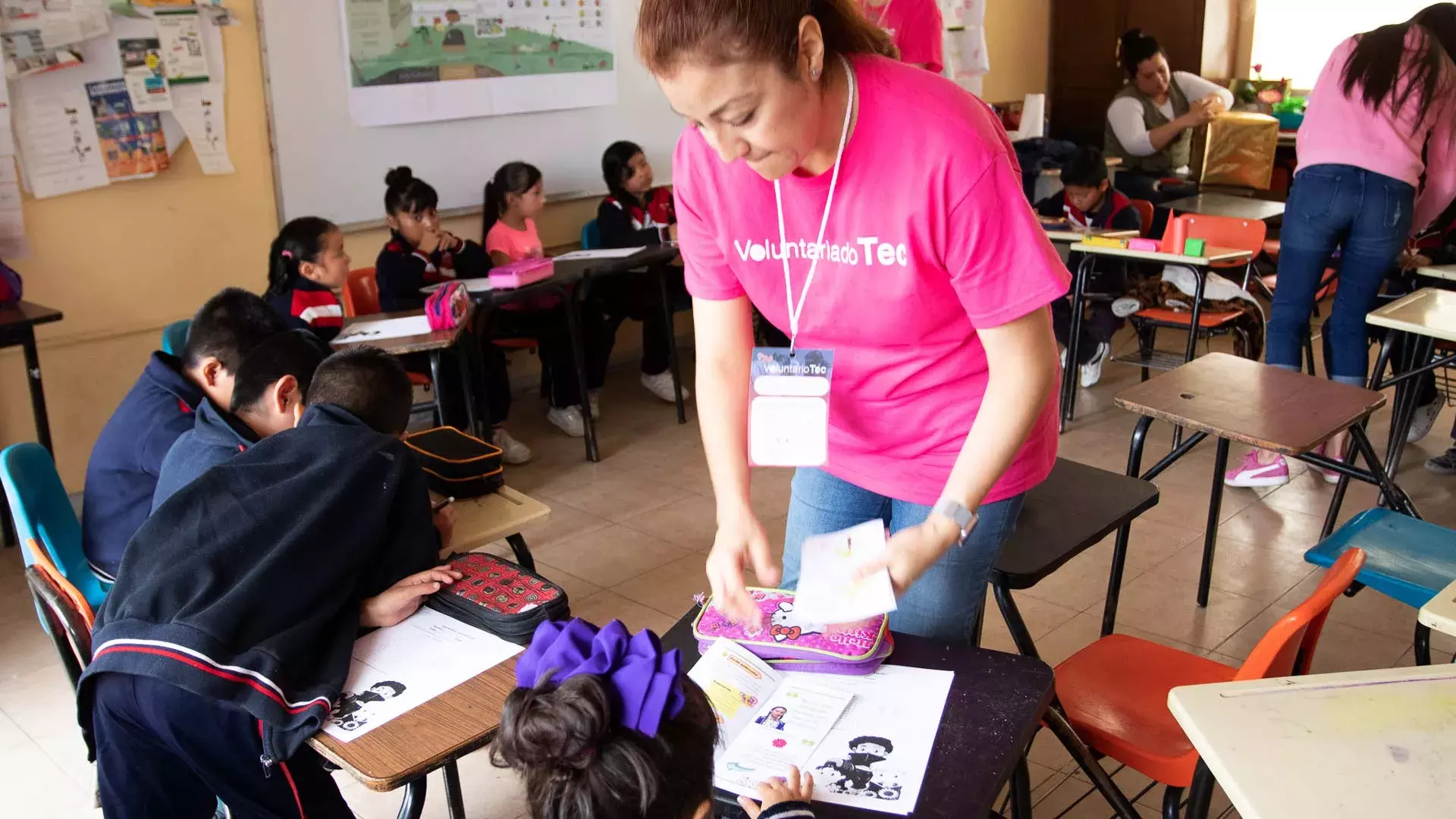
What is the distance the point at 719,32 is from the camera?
1.10 meters

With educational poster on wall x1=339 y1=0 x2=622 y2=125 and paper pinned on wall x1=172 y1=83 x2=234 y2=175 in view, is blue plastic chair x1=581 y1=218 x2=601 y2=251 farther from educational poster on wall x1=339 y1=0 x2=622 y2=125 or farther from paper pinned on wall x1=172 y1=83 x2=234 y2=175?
paper pinned on wall x1=172 y1=83 x2=234 y2=175

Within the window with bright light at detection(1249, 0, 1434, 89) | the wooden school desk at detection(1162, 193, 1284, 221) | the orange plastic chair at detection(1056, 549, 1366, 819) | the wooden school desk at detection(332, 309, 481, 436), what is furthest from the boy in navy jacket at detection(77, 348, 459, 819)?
the window with bright light at detection(1249, 0, 1434, 89)

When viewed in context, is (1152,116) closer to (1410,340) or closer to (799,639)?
(1410,340)

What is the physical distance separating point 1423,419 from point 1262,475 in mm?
859

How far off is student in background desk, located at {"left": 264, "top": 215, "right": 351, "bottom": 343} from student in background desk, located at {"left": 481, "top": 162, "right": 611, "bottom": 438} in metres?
0.86

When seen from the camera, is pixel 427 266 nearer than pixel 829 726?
No

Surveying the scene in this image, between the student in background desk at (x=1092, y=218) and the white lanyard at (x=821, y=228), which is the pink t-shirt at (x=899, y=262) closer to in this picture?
the white lanyard at (x=821, y=228)

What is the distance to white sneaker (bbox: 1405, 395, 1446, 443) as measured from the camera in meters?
4.12

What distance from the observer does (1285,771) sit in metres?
1.20

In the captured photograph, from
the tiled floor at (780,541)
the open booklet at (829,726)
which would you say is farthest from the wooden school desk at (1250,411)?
the open booklet at (829,726)

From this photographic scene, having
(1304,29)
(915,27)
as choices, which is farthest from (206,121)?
(1304,29)

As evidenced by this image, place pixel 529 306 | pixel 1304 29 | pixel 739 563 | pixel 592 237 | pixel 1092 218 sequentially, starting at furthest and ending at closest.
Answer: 1. pixel 1304 29
2. pixel 592 237
3. pixel 1092 218
4. pixel 529 306
5. pixel 739 563

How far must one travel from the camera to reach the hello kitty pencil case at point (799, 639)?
1414mm

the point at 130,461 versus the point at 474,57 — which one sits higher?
the point at 474,57
